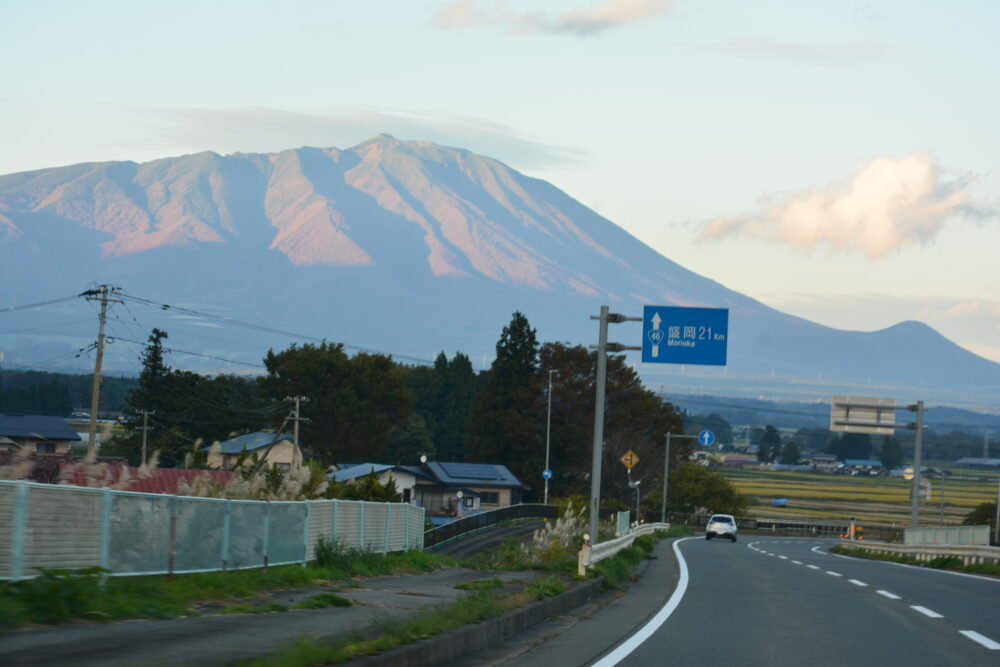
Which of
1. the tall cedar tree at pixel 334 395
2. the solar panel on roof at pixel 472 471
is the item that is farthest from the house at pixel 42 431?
the solar panel on roof at pixel 472 471

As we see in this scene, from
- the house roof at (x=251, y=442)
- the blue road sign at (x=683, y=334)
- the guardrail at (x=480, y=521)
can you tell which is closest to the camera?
the blue road sign at (x=683, y=334)

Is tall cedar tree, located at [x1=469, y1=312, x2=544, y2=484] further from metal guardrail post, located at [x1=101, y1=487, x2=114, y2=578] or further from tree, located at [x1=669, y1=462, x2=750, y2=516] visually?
metal guardrail post, located at [x1=101, y1=487, x2=114, y2=578]

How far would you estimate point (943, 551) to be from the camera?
35.0 m

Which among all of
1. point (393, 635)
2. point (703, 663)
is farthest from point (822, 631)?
point (393, 635)

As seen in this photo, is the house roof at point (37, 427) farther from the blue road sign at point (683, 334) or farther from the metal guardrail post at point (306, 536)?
the metal guardrail post at point (306, 536)

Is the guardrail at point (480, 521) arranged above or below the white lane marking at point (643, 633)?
below

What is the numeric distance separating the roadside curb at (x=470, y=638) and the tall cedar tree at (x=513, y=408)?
78.5m

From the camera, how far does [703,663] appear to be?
34.7 ft

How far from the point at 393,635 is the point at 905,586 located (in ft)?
45.4

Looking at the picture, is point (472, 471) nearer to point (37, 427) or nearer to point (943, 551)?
point (37, 427)

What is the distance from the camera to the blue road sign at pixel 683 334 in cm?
2948

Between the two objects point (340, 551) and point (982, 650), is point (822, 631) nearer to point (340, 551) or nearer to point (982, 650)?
point (982, 650)

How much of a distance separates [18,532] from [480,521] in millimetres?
52453

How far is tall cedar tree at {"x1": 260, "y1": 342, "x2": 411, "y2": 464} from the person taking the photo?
92750 millimetres
